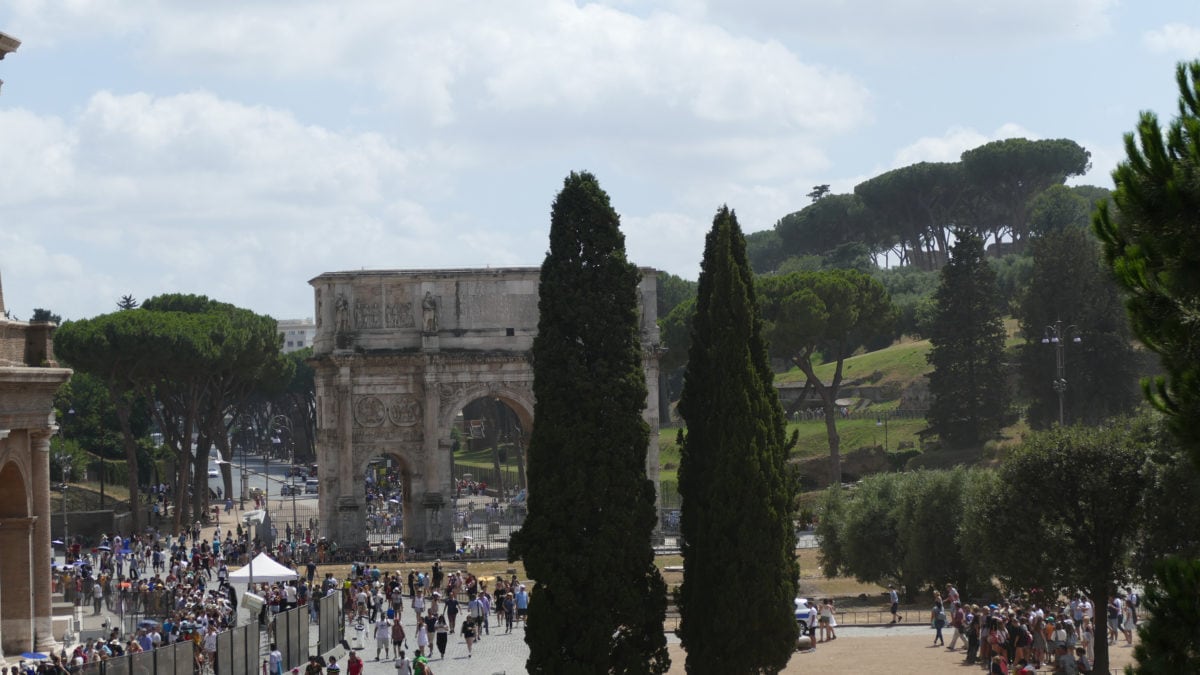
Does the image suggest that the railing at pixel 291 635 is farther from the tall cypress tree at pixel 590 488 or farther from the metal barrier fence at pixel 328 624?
the tall cypress tree at pixel 590 488

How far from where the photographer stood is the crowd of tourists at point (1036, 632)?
1148 inches

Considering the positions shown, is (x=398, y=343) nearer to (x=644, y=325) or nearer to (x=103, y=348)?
(x=644, y=325)

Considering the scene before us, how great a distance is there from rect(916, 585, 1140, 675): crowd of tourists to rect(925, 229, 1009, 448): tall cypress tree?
121 ft

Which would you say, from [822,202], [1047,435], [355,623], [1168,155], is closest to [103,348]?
[355,623]

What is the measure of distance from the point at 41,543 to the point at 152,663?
10.8 ft

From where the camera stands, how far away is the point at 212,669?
29516 millimetres

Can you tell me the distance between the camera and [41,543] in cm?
2736

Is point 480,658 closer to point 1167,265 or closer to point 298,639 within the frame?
point 298,639

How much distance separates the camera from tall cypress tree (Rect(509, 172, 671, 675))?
23844mm

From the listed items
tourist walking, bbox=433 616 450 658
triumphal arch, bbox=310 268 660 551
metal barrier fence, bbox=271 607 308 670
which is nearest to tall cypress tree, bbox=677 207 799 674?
metal barrier fence, bbox=271 607 308 670

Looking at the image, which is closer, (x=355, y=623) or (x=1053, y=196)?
(x=355, y=623)

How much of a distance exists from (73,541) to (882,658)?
1431 inches

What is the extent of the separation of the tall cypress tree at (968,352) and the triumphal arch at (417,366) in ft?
72.8

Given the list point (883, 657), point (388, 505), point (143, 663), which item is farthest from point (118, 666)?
point (388, 505)
